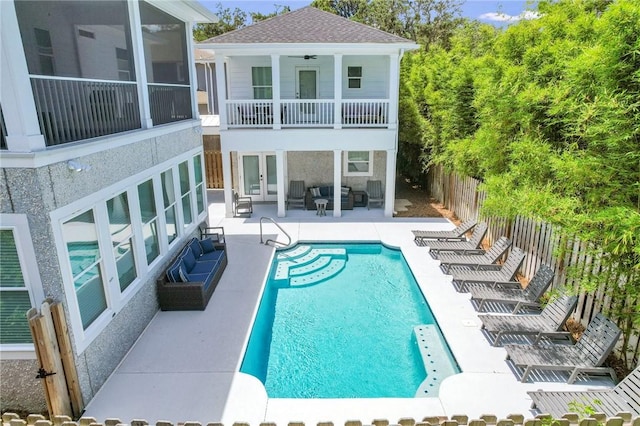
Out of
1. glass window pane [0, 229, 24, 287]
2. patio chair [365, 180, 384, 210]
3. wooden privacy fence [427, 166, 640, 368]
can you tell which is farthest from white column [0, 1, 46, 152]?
patio chair [365, 180, 384, 210]

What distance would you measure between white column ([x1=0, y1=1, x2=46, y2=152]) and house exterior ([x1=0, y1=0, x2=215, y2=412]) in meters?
0.01

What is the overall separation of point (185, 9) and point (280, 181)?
6929 millimetres

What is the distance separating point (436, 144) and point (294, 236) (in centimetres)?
728

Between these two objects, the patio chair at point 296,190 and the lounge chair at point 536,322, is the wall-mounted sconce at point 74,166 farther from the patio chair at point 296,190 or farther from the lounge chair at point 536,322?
the patio chair at point 296,190

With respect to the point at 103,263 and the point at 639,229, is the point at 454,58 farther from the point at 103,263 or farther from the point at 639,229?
the point at 103,263

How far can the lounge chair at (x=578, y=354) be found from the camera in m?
6.34

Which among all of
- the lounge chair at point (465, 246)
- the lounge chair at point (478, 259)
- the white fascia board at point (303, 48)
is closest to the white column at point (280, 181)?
the white fascia board at point (303, 48)

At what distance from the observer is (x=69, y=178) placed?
5.63 meters

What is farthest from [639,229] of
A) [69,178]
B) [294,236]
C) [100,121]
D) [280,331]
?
[294,236]

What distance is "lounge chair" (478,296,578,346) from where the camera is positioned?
728cm

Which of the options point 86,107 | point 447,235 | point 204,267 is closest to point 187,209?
point 204,267

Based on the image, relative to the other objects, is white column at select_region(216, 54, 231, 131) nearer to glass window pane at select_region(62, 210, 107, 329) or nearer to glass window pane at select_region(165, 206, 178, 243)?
glass window pane at select_region(165, 206, 178, 243)

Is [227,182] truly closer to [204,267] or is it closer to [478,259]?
[204,267]

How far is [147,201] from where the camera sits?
8570 millimetres
